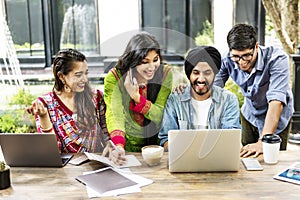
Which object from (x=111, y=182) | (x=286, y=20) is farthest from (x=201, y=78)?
(x=286, y=20)

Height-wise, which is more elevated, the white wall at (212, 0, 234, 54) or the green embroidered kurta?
the white wall at (212, 0, 234, 54)

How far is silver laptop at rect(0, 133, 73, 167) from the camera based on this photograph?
164cm

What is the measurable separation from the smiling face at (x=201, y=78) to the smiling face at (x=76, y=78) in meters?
0.56

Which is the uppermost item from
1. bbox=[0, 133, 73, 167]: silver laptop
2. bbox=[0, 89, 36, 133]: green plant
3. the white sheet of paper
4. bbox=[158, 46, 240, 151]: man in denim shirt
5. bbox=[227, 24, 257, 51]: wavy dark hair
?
bbox=[227, 24, 257, 51]: wavy dark hair

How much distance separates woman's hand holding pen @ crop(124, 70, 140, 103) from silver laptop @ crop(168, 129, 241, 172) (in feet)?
1.33

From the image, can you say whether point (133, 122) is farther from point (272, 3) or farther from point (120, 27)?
point (120, 27)

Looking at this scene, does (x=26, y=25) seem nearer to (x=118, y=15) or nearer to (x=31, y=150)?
(x=118, y=15)

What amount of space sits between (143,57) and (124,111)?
29 centimetres

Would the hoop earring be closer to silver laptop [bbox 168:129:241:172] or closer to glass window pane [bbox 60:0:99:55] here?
silver laptop [bbox 168:129:241:172]

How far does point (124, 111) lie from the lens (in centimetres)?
196

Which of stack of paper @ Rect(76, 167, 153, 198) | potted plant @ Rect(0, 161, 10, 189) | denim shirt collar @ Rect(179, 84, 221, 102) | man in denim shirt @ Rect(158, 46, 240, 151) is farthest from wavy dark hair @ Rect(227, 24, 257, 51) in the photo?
potted plant @ Rect(0, 161, 10, 189)

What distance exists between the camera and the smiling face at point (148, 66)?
1938 mm

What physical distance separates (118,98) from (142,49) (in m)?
0.27

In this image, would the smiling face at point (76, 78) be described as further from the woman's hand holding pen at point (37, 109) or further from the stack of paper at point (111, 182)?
the stack of paper at point (111, 182)
